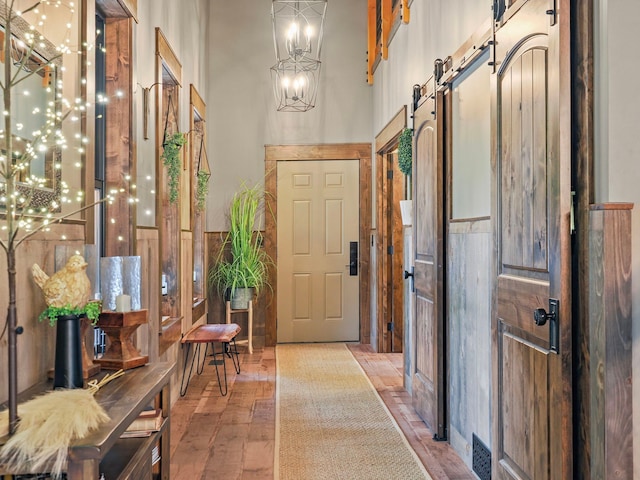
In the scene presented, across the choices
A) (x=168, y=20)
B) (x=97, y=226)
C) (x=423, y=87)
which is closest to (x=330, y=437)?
(x=97, y=226)

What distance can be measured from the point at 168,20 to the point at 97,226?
1903mm

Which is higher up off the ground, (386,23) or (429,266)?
(386,23)

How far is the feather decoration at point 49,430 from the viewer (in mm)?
1351

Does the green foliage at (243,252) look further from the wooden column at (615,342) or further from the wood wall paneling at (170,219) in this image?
the wooden column at (615,342)

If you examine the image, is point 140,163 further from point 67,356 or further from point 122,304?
point 67,356

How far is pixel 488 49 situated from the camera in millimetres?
2680

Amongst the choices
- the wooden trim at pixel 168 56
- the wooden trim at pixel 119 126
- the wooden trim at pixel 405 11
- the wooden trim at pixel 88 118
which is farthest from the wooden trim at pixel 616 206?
the wooden trim at pixel 405 11

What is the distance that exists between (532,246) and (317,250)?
4.64m

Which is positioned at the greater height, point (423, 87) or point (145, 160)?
point (423, 87)

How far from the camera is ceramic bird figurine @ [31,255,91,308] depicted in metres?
1.84

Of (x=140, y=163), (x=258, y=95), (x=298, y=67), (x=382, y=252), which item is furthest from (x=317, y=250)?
(x=140, y=163)

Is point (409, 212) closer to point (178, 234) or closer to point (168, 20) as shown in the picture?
point (178, 234)

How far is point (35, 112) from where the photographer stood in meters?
1.93

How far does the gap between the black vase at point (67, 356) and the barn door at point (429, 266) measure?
2206mm
